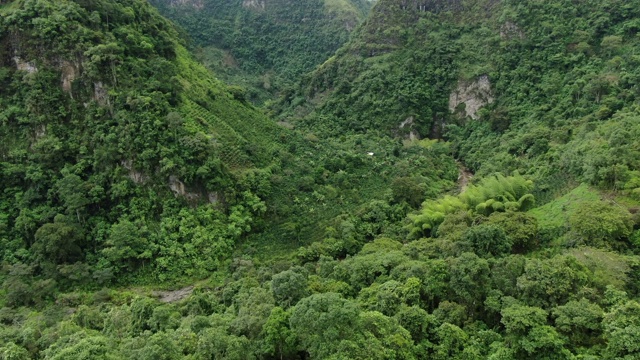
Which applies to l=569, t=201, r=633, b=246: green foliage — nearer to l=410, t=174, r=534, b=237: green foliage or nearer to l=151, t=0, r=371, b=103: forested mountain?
l=410, t=174, r=534, b=237: green foliage

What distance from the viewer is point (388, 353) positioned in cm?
1470

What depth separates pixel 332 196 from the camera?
40.3 m

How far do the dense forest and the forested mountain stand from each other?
2423 centimetres

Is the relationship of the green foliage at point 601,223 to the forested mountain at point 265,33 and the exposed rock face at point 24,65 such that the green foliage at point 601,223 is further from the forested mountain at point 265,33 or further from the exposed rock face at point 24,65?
the forested mountain at point 265,33

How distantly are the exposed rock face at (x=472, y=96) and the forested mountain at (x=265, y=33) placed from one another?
32.2 metres

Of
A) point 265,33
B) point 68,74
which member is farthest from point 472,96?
point 265,33

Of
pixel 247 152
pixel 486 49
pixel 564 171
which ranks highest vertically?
pixel 486 49

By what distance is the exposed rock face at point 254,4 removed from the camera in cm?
10275

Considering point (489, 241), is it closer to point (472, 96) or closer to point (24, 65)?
point (24, 65)

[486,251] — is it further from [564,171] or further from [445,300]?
[564,171]

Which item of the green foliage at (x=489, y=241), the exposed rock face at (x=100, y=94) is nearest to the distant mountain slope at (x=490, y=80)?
the green foliage at (x=489, y=241)

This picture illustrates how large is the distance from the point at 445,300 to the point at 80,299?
22.8 metres

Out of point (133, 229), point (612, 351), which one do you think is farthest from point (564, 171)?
point (133, 229)

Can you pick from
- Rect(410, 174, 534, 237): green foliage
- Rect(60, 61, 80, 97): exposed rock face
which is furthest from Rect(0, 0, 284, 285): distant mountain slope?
Rect(410, 174, 534, 237): green foliage
